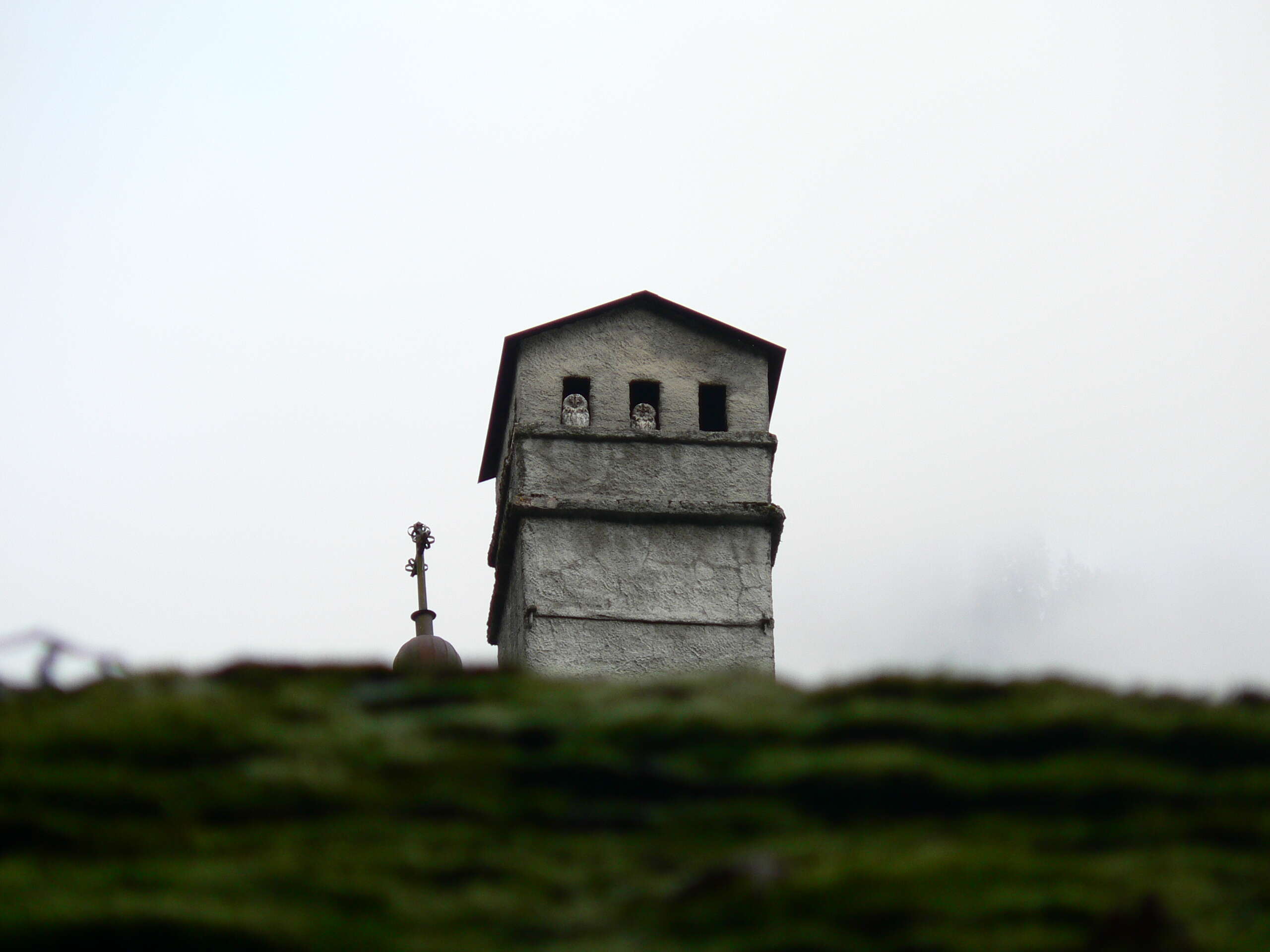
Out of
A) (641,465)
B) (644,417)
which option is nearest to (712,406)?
(644,417)

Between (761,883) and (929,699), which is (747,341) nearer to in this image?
(929,699)


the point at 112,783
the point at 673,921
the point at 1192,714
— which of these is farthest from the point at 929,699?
the point at 112,783

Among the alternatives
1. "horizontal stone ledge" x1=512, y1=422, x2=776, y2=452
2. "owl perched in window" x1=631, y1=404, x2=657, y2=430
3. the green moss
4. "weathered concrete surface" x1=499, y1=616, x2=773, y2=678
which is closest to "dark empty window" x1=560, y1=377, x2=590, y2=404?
"owl perched in window" x1=631, y1=404, x2=657, y2=430

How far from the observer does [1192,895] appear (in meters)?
4.65

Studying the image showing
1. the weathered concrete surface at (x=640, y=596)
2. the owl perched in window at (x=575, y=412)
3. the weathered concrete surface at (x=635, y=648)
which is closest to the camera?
the weathered concrete surface at (x=635, y=648)

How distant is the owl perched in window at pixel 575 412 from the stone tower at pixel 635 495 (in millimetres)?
19

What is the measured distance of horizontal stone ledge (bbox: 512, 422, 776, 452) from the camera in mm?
21094

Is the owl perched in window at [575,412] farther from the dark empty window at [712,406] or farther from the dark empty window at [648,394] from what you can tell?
the dark empty window at [712,406]

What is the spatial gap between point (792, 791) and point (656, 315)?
17.2 m

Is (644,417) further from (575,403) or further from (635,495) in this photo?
(635,495)

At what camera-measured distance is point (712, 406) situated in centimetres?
2217

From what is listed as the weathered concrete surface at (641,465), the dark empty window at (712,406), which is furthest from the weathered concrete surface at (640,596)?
the dark empty window at (712,406)

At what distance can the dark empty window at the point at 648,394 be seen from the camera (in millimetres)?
21781

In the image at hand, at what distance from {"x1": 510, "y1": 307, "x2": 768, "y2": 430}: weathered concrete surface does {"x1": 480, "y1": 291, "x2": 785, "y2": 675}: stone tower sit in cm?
2
